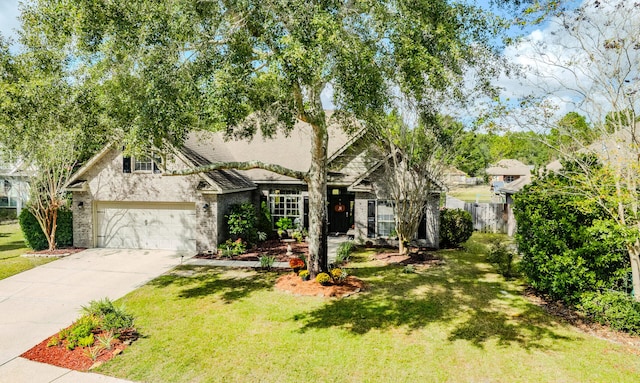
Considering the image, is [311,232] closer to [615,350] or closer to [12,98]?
[615,350]

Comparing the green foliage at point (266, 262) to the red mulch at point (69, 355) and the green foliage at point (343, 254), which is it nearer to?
the green foliage at point (343, 254)

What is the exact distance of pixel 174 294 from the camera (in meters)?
11.2

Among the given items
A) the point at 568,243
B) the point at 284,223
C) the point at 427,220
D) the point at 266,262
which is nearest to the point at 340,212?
the point at 284,223

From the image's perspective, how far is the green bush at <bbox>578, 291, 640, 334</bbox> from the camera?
8371mm

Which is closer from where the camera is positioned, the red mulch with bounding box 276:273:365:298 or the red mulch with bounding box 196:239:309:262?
the red mulch with bounding box 276:273:365:298

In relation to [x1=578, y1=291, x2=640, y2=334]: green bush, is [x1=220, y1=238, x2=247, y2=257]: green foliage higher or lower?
higher

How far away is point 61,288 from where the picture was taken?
1170 cm

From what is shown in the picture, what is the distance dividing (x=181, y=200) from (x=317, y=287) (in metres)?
8.41

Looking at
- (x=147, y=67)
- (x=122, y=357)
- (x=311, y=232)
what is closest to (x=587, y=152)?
(x=311, y=232)

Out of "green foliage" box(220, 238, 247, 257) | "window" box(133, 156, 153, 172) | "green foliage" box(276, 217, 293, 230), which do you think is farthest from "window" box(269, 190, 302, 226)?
"window" box(133, 156, 153, 172)

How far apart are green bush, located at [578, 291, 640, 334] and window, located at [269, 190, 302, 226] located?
13.2 m

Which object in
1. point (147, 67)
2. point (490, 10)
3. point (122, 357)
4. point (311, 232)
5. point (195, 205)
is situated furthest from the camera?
point (195, 205)

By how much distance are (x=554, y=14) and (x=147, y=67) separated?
9.95 meters

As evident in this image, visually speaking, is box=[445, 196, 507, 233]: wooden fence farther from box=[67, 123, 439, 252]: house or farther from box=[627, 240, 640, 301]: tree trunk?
box=[627, 240, 640, 301]: tree trunk
